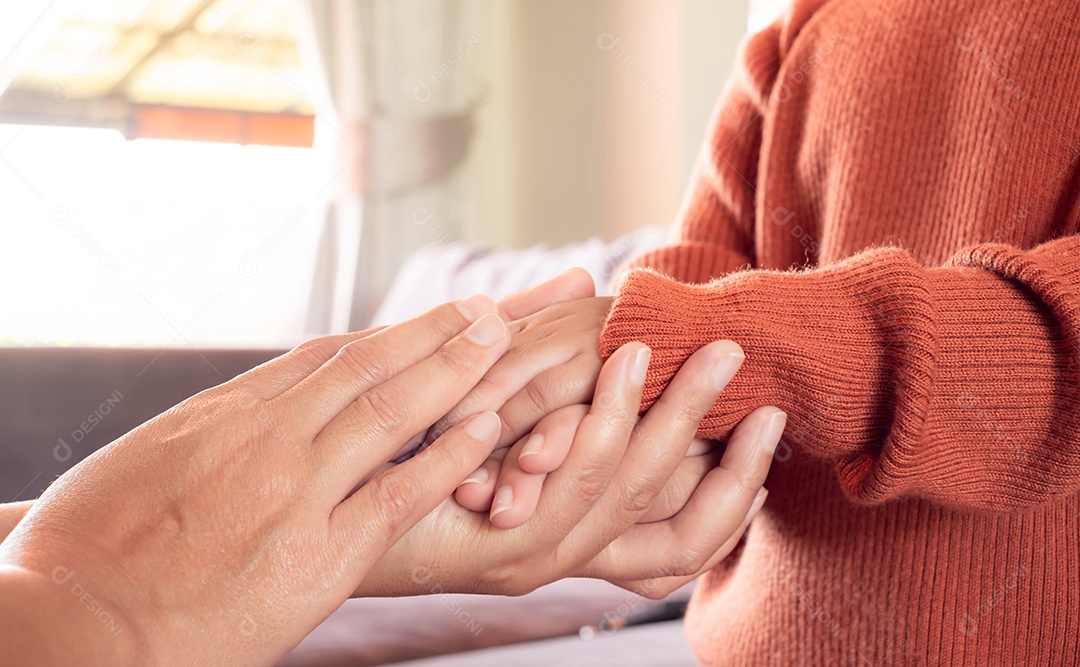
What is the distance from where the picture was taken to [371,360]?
0.59 metres

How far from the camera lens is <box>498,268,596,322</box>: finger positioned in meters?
0.70

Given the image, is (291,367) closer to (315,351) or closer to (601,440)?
(315,351)

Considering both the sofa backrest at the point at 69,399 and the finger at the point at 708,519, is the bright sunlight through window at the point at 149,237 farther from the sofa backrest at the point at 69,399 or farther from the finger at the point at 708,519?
the finger at the point at 708,519

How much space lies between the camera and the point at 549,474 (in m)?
0.56

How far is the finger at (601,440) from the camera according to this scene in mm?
540

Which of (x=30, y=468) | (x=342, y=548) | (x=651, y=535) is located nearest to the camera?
(x=342, y=548)

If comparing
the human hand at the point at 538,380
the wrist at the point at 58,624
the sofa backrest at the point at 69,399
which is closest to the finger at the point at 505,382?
the human hand at the point at 538,380

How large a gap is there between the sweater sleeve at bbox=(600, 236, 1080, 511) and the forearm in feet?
1.39

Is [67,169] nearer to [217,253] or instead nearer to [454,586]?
[217,253]

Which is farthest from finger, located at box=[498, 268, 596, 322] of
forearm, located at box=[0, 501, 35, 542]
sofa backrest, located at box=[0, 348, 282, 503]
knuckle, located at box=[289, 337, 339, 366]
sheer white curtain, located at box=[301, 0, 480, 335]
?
sheer white curtain, located at box=[301, 0, 480, 335]

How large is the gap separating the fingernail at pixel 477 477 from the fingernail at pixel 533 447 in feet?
0.13

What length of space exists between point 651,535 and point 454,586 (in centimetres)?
14

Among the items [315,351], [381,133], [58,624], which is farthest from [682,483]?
[381,133]

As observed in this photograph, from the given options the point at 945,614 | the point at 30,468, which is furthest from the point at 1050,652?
the point at 30,468
